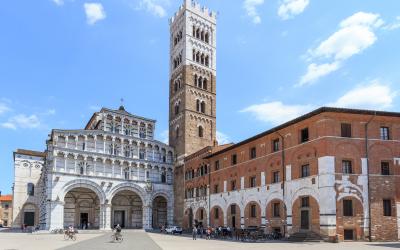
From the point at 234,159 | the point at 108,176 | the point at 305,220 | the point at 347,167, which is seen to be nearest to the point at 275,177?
the point at 305,220

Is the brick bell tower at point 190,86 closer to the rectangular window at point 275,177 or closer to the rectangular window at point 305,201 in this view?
the rectangular window at point 275,177

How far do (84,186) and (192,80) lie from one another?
2254cm

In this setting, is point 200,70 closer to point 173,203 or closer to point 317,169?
point 173,203

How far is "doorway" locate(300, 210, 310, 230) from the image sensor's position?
112 feet

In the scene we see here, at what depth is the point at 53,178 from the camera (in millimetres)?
52531

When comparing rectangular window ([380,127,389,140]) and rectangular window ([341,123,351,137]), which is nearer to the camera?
rectangular window ([341,123,351,137])

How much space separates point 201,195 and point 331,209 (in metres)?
24.5

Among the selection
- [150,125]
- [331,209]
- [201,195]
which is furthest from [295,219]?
[150,125]

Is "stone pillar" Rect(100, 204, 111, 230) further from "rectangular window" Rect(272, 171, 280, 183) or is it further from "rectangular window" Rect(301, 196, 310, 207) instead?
"rectangular window" Rect(301, 196, 310, 207)

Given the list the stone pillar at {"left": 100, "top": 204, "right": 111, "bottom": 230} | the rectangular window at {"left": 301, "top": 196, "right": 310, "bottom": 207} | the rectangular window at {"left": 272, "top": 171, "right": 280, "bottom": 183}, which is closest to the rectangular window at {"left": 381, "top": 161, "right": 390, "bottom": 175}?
the rectangular window at {"left": 301, "top": 196, "right": 310, "bottom": 207}

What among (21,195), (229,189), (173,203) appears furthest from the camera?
(21,195)

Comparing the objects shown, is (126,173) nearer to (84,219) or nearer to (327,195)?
(84,219)

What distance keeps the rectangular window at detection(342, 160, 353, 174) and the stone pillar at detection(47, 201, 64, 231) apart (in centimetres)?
3558

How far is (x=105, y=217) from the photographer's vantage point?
56.0 m
